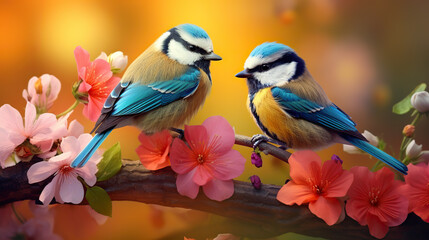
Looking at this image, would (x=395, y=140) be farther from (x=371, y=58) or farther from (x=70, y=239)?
(x=70, y=239)

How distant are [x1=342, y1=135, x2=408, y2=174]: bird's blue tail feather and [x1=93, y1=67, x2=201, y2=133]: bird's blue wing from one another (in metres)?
0.28

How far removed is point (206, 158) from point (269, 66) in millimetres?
191

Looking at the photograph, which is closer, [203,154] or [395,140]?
[203,154]

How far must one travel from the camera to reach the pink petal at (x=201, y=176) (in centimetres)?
78

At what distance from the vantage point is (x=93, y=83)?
2.77 ft

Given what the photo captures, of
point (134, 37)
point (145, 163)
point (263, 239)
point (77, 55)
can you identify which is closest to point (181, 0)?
point (134, 37)

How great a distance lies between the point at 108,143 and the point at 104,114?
100 millimetres

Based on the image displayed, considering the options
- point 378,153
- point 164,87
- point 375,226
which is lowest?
point 375,226

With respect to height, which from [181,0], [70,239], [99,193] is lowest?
[70,239]

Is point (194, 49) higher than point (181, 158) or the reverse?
higher

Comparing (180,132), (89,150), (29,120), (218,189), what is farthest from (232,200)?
(29,120)

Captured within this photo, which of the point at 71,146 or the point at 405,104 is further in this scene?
the point at 405,104

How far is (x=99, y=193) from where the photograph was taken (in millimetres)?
810

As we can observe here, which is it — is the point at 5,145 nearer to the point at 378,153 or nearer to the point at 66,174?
the point at 66,174
